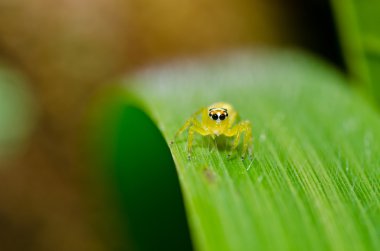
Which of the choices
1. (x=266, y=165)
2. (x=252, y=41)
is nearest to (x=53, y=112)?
(x=252, y=41)

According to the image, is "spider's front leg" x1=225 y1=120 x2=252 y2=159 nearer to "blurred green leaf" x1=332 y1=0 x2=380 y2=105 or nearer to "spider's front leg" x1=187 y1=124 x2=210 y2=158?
"spider's front leg" x1=187 y1=124 x2=210 y2=158

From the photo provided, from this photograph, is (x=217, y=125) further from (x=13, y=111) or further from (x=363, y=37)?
(x=13, y=111)

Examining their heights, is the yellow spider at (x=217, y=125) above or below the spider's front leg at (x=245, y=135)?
above

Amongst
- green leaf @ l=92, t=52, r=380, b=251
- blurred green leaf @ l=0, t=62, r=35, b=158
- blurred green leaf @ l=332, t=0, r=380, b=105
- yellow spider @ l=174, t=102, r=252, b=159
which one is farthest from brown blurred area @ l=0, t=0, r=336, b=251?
yellow spider @ l=174, t=102, r=252, b=159

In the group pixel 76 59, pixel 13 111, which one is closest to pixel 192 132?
pixel 13 111

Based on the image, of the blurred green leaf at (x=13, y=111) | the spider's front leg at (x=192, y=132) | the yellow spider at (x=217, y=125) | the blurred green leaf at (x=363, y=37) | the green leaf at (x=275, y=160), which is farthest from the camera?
the blurred green leaf at (x=13, y=111)

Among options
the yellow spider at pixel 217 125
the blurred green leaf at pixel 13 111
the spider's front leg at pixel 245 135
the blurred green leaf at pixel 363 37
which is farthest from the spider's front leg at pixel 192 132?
the blurred green leaf at pixel 13 111

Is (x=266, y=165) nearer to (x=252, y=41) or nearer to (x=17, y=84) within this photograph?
(x=17, y=84)

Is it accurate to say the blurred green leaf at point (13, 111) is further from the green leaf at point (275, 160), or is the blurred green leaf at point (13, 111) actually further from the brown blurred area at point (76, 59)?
the green leaf at point (275, 160)
